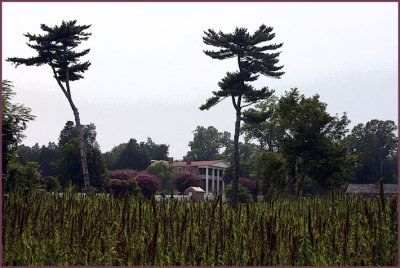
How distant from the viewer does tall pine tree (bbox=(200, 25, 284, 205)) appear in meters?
39.4

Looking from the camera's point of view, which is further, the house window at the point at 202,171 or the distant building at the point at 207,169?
the house window at the point at 202,171

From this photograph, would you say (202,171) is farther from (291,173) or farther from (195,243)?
(195,243)

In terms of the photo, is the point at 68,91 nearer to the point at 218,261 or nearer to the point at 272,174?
the point at 272,174

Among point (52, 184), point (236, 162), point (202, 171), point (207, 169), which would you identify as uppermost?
point (207, 169)

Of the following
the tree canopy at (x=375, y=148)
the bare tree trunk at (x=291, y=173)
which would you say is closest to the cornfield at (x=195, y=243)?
the bare tree trunk at (x=291, y=173)

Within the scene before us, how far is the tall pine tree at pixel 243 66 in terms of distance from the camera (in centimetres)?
3938

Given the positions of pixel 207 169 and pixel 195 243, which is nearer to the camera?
pixel 195 243

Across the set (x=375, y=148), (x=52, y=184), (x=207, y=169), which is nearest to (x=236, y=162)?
(x=52, y=184)

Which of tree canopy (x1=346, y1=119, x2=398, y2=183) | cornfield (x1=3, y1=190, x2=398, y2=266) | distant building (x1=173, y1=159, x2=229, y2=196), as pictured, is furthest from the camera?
distant building (x1=173, y1=159, x2=229, y2=196)

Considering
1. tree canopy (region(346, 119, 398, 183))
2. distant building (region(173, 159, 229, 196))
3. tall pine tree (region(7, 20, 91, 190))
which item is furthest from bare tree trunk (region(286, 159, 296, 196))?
distant building (region(173, 159, 229, 196))

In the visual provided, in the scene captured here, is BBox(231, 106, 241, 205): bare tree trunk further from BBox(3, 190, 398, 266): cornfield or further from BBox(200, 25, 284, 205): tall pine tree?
BBox(3, 190, 398, 266): cornfield

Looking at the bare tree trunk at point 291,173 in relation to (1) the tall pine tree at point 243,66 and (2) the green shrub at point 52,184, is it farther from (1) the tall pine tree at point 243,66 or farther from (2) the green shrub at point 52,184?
(2) the green shrub at point 52,184

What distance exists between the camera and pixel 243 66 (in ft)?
133

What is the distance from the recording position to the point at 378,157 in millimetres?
81375
